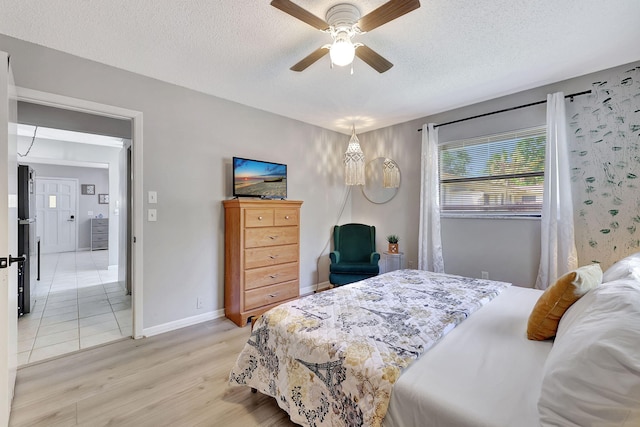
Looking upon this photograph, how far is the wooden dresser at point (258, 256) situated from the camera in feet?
9.70

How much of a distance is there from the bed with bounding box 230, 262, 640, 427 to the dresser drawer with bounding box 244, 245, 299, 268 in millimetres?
1240

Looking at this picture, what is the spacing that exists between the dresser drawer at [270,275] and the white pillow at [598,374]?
8.35 feet

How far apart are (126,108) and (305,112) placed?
1936 millimetres

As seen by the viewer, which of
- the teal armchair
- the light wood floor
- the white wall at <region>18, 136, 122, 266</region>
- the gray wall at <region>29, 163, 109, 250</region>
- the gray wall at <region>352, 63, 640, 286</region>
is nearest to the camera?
the light wood floor

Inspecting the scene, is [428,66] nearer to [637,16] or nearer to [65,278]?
[637,16]

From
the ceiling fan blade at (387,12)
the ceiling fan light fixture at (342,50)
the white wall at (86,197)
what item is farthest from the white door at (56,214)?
the ceiling fan blade at (387,12)

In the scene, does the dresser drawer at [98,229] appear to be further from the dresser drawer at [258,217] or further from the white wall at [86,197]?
the dresser drawer at [258,217]

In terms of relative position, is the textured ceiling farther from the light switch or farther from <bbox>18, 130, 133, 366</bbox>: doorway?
<bbox>18, 130, 133, 366</bbox>: doorway

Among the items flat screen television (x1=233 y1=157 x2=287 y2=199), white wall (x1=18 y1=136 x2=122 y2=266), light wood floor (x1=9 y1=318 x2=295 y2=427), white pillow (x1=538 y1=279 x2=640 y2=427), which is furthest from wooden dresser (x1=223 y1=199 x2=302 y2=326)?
white wall (x1=18 y1=136 x2=122 y2=266)

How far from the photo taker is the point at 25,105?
286 centimetres

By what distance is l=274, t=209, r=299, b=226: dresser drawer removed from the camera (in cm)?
327

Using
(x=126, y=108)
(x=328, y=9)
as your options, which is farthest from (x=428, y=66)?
(x=126, y=108)

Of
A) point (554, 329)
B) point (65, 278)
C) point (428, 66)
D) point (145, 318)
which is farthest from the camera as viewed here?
point (65, 278)

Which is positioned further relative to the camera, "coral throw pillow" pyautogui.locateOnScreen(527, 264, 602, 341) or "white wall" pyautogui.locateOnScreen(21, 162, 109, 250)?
"white wall" pyautogui.locateOnScreen(21, 162, 109, 250)
